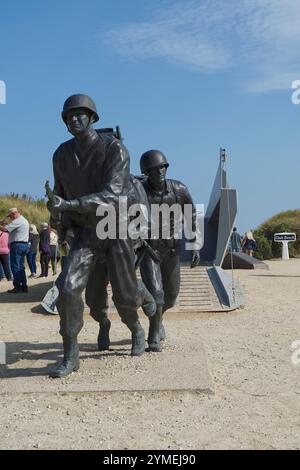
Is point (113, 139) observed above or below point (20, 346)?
above

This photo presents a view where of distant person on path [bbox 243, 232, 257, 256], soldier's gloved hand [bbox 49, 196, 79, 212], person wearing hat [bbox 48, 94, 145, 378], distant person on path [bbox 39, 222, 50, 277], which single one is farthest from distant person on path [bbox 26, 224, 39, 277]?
distant person on path [bbox 243, 232, 257, 256]

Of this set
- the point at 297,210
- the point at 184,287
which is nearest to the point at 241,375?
the point at 184,287

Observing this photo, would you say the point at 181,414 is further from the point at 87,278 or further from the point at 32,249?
the point at 32,249

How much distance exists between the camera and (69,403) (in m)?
4.38

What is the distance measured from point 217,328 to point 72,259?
151 inches

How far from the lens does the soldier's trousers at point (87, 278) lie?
4961 millimetres

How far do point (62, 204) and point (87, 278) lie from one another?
721 mm

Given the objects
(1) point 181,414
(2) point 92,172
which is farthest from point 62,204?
(1) point 181,414

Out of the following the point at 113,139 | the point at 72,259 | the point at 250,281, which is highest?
the point at 113,139

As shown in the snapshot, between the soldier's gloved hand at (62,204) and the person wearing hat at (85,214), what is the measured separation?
0.10 metres

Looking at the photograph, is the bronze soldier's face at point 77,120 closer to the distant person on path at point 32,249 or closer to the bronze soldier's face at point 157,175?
the bronze soldier's face at point 157,175

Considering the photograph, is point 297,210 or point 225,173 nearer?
point 225,173

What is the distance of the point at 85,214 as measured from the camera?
514 cm
